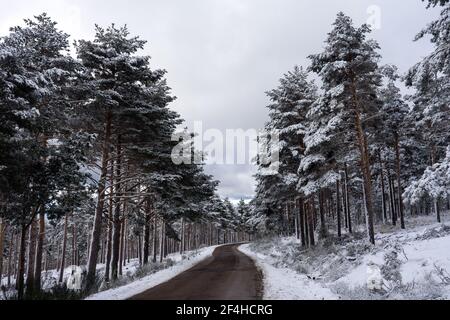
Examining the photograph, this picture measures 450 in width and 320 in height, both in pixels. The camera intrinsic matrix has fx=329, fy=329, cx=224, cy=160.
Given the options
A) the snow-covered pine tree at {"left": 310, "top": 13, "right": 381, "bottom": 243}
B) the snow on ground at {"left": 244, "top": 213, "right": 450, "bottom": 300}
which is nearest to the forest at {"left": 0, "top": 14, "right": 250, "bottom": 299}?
the snow on ground at {"left": 244, "top": 213, "right": 450, "bottom": 300}

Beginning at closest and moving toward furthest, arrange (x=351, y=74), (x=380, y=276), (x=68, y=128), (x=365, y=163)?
(x=380, y=276)
(x=68, y=128)
(x=365, y=163)
(x=351, y=74)

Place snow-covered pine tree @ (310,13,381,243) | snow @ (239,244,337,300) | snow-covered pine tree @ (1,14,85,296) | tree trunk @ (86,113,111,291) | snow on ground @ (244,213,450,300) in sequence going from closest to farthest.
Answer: snow on ground @ (244,213,450,300)
snow @ (239,244,337,300)
snow-covered pine tree @ (1,14,85,296)
tree trunk @ (86,113,111,291)
snow-covered pine tree @ (310,13,381,243)

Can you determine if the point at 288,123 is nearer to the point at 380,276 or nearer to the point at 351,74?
the point at 351,74

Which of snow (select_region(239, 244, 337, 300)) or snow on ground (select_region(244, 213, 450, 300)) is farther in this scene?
snow (select_region(239, 244, 337, 300))

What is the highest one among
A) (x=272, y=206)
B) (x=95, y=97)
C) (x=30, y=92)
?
(x=95, y=97)

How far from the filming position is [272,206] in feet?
99.3

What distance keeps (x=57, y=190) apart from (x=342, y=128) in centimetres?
1607

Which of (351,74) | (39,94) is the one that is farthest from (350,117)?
(39,94)

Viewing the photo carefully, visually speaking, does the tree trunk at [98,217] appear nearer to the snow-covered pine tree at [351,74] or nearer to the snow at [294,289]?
the snow at [294,289]

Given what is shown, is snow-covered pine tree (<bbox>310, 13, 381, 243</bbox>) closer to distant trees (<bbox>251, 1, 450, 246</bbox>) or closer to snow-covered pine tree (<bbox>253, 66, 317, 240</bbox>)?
distant trees (<bbox>251, 1, 450, 246</bbox>)

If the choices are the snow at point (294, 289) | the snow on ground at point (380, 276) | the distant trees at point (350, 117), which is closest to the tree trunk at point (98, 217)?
the snow at point (294, 289)

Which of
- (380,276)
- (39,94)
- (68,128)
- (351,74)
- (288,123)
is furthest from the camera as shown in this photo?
(288,123)

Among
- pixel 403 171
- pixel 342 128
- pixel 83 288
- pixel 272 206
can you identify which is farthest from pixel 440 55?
pixel 403 171
